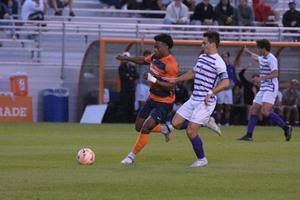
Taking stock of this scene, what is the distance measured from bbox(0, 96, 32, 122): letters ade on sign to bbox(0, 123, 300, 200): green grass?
19.8ft

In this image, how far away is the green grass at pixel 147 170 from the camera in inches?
296

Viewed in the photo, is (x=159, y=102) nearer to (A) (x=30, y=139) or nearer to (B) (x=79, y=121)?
(A) (x=30, y=139)

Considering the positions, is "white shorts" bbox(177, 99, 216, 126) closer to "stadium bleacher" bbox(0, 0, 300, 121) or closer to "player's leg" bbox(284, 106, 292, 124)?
"stadium bleacher" bbox(0, 0, 300, 121)

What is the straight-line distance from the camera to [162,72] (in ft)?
35.3

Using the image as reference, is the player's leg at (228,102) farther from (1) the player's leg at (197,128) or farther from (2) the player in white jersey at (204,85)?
(1) the player's leg at (197,128)

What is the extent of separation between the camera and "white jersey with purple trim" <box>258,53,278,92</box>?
48.5ft

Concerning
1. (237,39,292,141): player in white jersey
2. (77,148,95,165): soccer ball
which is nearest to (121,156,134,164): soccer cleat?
(77,148,95,165): soccer ball

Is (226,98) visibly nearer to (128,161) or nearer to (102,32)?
(102,32)

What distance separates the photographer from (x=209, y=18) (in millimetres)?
24656

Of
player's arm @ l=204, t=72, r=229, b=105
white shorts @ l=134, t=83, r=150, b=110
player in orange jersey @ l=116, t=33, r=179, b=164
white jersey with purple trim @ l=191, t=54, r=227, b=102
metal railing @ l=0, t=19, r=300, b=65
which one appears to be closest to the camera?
player's arm @ l=204, t=72, r=229, b=105

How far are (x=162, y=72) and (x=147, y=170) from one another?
6.50 feet

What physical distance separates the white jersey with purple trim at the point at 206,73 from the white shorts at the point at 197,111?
0.31 feet

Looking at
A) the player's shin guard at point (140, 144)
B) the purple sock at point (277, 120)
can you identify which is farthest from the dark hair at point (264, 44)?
the player's shin guard at point (140, 144)

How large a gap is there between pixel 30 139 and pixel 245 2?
1316 centimetres
